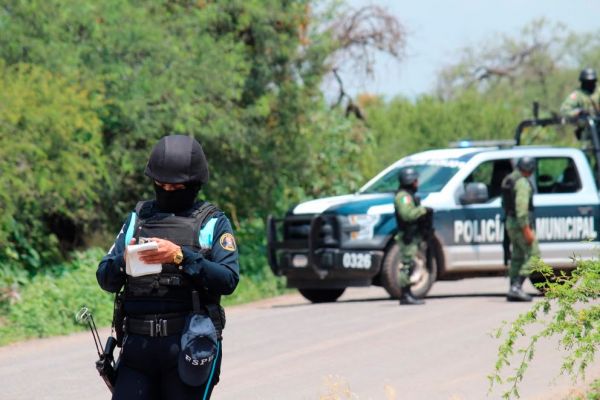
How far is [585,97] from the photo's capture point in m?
20.1

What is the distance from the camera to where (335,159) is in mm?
26266

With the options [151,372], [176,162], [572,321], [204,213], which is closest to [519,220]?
[572,321]

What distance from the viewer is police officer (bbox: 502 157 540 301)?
1661 centimetres

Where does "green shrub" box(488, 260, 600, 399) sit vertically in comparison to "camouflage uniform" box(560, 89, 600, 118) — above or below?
below

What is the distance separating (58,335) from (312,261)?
3.58m

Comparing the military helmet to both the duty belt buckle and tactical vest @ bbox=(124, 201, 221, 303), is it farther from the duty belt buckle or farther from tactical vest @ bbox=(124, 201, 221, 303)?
the duty belt buckle

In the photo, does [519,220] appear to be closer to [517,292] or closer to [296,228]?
[517,292]

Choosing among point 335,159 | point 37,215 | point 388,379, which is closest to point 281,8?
point 335,159

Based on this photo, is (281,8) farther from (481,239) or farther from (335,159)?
(481,239)

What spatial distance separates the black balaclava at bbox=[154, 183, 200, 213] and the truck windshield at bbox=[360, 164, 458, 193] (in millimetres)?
12007

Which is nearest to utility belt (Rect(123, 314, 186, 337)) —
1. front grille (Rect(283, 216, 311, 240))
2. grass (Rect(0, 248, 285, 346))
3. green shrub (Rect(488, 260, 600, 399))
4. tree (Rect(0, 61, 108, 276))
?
green shrub (Rect(488, 260, 600, 399))

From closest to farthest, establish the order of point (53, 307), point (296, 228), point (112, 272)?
1. point (112, 272)
2. point (53, 307)
3. point (296, 228)

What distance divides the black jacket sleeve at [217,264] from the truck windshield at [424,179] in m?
12.0

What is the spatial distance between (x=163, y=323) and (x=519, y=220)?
447 inches
